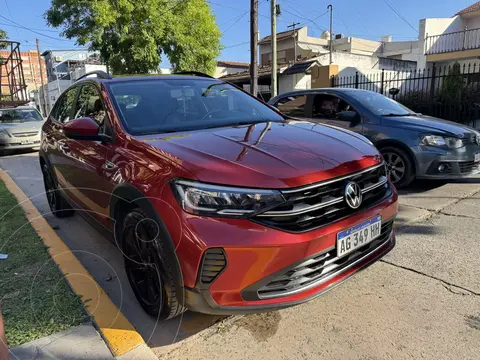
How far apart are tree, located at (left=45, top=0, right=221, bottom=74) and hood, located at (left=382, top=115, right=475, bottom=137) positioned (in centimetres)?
1325

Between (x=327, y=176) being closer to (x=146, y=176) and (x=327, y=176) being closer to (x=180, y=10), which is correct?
(x=146, y=176)

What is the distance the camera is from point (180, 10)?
17.4 m

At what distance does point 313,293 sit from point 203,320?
2.82ft

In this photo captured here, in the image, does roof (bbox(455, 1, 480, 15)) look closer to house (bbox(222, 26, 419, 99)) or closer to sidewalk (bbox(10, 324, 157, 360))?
house (bbox(222, 26, 419, 99))

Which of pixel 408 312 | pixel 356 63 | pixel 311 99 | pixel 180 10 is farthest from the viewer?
pixel 356 63

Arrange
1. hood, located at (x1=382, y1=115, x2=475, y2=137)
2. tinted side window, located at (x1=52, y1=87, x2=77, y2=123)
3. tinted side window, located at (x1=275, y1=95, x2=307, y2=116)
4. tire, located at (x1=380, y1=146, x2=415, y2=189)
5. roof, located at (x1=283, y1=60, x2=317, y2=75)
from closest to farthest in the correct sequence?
tinted side window, located at (x1=52, y1=87, x2=77, y2=123)
hood, located at (x1=382, y1=115, x2=475, y2=137)
tire, located at (x1=380, y1=146, x2=415, y2=189)
tinted side window, located at (x1=275, y1=95, x2=307, y2=116)
roof, located at (x1=283, y1=60, x2=317, y2=75)

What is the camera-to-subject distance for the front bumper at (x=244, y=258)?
6.23 ft

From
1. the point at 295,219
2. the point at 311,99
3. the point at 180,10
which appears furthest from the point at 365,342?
the point at 180,10

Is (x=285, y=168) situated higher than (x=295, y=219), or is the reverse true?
(x=285, y=168)

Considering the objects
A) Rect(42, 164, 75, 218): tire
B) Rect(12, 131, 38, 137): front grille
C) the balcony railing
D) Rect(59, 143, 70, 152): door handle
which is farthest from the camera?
the balcony railing

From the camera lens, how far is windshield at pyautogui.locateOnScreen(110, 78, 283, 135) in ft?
9.38

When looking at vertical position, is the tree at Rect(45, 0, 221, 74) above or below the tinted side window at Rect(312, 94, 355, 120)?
above

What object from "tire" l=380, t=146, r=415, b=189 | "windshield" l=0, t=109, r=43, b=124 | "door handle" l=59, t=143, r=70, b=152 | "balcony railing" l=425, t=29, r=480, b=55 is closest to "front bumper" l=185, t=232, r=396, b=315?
"door handle" l=59, t=143, r=70, b=152

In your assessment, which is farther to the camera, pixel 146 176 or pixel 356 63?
pixel 356 63
